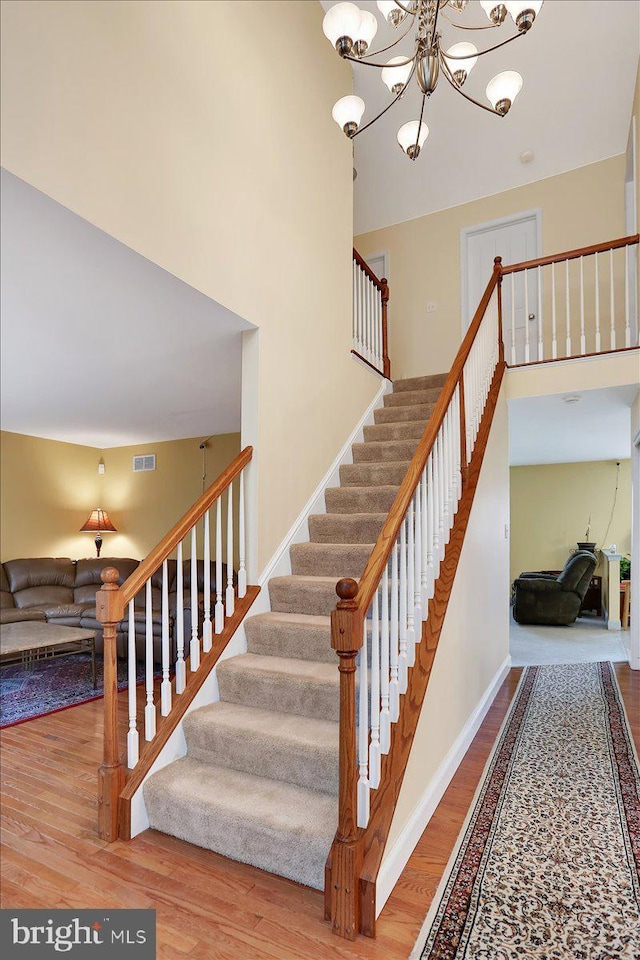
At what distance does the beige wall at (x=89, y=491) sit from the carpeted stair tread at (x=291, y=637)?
3.97m

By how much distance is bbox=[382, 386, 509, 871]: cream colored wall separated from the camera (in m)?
2.27

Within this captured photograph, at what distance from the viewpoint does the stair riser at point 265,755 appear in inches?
83.9

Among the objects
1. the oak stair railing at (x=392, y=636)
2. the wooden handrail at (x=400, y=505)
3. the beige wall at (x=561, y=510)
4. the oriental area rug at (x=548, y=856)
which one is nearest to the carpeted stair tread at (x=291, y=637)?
the oak stair railing at (x=392, y=636)

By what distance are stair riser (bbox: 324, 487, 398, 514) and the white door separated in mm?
2902

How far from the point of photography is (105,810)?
86.2 inches

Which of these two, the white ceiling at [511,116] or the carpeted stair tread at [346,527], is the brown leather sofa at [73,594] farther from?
the white ceiling at [511,116]

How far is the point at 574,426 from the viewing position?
5555 millimetres

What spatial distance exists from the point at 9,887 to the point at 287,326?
300 centimetres

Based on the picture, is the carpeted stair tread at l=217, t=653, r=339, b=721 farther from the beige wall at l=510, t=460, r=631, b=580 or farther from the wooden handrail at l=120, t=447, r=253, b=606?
the beige wall at l=510, t=460, r=631, b=580

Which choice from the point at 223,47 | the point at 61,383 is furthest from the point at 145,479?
the point at 223,47

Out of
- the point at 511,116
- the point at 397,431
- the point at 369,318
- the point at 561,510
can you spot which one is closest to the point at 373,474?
the point at 397,431

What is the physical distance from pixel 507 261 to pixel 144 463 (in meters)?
5.19

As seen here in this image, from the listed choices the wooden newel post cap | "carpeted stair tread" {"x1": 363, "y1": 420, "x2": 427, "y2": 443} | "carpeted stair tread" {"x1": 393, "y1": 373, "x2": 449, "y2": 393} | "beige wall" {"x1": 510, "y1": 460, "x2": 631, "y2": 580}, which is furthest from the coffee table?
"beige wall" {"x1": 510, "y1": 460, "x2": 631, "y2": 580}

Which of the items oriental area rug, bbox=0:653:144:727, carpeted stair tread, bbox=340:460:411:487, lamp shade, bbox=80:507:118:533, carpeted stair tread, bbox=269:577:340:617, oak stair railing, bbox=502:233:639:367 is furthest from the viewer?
lamp shade, bbox=80:507:118:533
